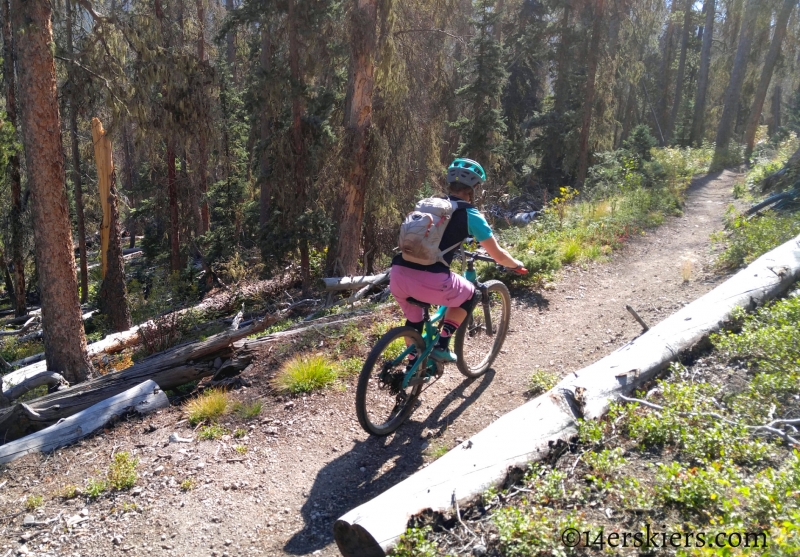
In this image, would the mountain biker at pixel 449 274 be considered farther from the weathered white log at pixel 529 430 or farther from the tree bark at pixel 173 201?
the tree bark at pixel 173 201

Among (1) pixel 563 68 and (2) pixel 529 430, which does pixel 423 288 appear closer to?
(2) pixel 529 430

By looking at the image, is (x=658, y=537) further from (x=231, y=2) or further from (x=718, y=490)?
(x=231, y=2)

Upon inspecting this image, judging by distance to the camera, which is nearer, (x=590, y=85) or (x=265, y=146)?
(x=265, y=146)

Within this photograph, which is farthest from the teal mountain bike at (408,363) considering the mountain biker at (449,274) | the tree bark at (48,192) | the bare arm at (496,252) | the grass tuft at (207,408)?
the tree bark at (48,192)

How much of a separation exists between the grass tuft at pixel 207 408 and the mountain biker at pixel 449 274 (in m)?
2.26

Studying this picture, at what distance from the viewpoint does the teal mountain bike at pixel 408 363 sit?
4574mm

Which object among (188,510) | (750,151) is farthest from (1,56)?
(750,151)

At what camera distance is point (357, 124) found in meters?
12.3

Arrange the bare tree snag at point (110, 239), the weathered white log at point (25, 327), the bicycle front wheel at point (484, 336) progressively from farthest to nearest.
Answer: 1. the weathered white log at point (25, 327)
2. the bare tree snag at point (110, 239)
3. the bicycle front wheel at point (484, 336)

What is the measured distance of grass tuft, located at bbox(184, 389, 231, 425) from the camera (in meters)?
5.61

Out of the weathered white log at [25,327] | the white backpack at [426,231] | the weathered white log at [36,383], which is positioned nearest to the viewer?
the white backpack at [426,231]

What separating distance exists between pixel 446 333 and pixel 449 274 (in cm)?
63

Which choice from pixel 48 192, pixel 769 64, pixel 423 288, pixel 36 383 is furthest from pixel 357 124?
pixel 769 64

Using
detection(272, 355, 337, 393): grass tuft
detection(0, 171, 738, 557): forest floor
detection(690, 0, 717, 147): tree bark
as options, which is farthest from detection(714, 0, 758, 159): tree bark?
detection(272, 355, 337, 393): grass tuft
